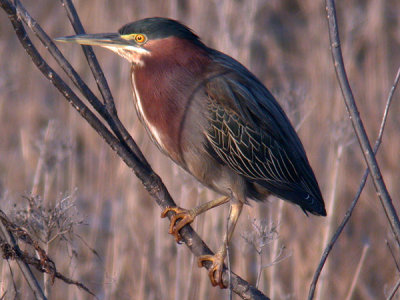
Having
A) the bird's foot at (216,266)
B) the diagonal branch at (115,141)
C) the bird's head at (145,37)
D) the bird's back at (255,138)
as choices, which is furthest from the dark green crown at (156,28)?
the bird's foot at (216,266)

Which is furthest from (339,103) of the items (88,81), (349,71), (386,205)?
(386,205)

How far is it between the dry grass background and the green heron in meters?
0.31

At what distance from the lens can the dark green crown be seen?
258 centimetres

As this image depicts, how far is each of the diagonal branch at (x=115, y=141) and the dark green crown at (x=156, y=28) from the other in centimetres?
67

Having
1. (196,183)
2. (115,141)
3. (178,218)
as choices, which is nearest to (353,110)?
(115,141)

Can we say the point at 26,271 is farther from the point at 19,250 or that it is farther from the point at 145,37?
the point at 145,37

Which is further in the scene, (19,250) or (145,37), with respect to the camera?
(145,37)

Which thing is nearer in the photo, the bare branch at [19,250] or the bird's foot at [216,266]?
the bare branch at [19,250]

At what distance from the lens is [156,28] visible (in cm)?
260

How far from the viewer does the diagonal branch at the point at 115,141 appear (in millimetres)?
1799

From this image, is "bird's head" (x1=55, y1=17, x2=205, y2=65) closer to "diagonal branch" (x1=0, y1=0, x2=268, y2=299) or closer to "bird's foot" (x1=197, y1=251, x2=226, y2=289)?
"diagonal branch" (x1=0, y1=0, x2=268, y2=299)

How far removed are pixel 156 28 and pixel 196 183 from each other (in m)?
0.90

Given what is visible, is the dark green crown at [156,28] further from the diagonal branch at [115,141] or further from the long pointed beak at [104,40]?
the diagonal branch at [115,141]

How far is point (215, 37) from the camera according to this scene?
15.0 ft
